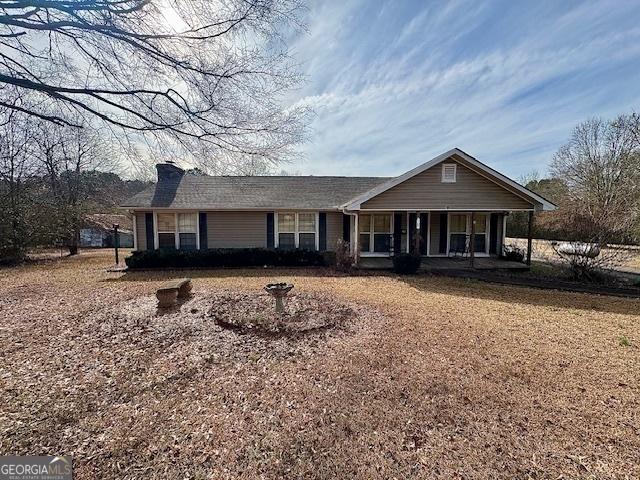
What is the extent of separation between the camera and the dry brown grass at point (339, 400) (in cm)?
256

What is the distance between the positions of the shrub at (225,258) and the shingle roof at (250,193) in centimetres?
202

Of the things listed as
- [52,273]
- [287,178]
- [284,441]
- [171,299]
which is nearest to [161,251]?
[52,273]

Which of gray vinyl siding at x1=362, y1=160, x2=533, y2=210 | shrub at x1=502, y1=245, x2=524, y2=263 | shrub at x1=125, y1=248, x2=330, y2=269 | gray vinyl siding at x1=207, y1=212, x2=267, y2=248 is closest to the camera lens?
gray vinyl siding at x1=362, y1=160, x2=533, y2=210

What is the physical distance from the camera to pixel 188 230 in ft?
45.3

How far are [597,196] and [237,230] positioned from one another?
29.5 metres

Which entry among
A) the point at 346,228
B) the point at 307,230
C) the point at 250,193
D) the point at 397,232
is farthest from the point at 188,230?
the point at 397,232

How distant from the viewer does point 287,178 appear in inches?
685

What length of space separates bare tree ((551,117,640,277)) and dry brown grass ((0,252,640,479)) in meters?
4.36

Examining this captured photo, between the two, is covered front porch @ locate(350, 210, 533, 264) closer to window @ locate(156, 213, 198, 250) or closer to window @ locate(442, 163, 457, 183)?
window @ locate(442, 163, 457, 183)

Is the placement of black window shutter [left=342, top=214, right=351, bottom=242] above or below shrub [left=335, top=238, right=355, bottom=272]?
above

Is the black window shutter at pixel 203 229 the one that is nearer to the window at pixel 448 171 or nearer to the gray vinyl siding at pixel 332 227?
the gray vinyl siding at pixel 332 227

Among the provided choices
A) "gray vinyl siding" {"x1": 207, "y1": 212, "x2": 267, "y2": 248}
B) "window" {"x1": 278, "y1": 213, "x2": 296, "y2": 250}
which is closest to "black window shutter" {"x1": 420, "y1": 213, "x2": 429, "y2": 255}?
"window" {"x1": 278, "y1": 213, "x2": 296, "y2": 250}

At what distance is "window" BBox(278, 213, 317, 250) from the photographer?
14.1 m

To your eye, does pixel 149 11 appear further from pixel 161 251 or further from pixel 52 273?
pixel 52 273
